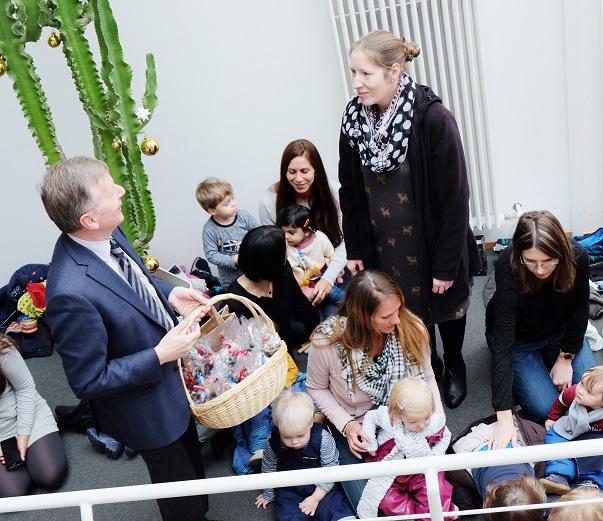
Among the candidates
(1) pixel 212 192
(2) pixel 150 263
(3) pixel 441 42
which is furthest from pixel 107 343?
(3) pixel 441 42

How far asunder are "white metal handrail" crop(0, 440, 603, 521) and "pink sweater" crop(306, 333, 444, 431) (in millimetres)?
1325

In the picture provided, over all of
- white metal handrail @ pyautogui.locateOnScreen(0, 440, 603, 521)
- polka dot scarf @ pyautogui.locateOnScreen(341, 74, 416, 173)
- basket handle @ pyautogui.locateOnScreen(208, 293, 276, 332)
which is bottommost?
basket handle @ pyautogui.locateOnScreen(208, 293, 276, 332)

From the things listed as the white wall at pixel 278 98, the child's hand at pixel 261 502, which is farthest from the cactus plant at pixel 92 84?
the child's hand at pixel 261 502

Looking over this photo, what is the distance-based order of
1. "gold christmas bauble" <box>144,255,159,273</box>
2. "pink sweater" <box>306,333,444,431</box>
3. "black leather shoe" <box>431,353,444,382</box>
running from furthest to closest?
"gold christmas bauble" <box>144,255,159,273</box> < "black leather shoe" <box>431,353,444,382</box> < "pink sweater" <box>306,333,444,431</box>

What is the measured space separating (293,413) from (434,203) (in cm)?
90

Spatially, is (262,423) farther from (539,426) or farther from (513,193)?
(513,193)

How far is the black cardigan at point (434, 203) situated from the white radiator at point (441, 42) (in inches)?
43.9

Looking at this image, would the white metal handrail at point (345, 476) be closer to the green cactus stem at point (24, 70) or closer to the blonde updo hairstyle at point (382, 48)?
the blonde updo hairstyle at point (382, 48)

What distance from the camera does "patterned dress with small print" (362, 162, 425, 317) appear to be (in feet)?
8.72

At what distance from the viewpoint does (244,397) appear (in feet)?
7.55

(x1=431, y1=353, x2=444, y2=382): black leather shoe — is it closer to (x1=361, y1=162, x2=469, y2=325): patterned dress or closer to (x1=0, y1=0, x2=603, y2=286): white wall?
(x1=361, y1=162, x2=469, y2=325): patterned dress

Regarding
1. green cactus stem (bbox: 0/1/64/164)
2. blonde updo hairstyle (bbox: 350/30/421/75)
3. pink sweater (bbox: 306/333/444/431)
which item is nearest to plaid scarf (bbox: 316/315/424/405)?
pink sweater (bbox: 306/333/444/431)

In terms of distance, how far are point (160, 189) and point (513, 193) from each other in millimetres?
1971

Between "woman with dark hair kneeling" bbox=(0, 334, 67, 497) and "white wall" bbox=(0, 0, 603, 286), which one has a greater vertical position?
"white wall" bbox=(0, 0, 603, 286)
